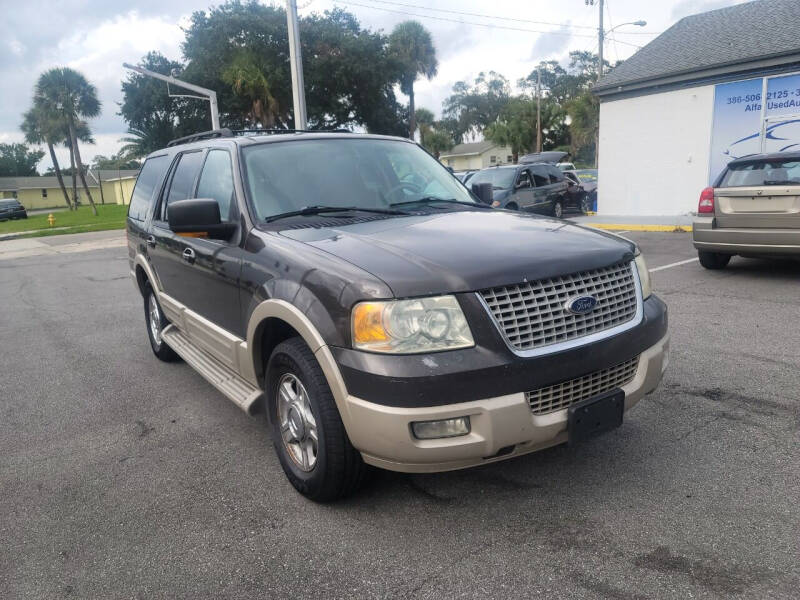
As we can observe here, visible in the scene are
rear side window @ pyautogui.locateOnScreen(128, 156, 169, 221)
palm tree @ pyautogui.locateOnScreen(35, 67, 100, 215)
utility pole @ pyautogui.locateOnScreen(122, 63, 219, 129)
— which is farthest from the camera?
palm tree @ pyautogui.locateOnScreen(35, 67, 100, 215)

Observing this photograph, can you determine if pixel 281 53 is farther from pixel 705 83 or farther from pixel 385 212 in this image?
pixel 385 212

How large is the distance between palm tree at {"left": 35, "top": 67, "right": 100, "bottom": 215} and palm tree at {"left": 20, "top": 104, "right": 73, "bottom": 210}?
976mm

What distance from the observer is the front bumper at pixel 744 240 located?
24.1 feet

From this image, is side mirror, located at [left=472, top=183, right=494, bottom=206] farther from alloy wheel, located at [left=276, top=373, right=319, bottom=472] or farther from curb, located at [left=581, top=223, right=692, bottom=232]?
curb, located at [left=581, top=223, right=692, bottom=232]

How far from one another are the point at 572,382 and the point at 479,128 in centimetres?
9888

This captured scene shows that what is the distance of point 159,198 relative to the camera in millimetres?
5102

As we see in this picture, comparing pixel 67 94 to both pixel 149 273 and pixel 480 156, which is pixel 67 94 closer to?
pixel 480 156

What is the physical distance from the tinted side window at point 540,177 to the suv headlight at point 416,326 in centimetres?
1345

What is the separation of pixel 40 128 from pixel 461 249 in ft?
196

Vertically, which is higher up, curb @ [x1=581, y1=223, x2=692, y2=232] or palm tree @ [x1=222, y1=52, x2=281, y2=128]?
palm tree @ [x1=222, y1=52, x2=281, y2=128]

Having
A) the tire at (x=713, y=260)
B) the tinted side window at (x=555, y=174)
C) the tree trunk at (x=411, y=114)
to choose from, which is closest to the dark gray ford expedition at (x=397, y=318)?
the tire at (x=713, y=260)

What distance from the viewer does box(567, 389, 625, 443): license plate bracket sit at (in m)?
2.70

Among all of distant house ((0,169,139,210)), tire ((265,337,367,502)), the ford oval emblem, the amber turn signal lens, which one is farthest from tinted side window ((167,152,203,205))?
distant house ((0,169,139,210))

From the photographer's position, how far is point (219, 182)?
4035mm
